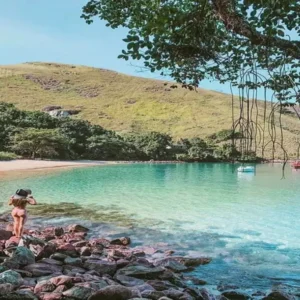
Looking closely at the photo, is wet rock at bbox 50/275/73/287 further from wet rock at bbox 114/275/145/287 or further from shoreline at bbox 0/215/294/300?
wet rock at bbox 114/275/145/287

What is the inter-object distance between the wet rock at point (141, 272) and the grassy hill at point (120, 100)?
7463 cm

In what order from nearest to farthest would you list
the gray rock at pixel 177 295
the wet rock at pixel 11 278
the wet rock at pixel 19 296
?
the wet rock at pixel 19 296, the wet rock at pixel 11 278, the gray rock at pixel 177 295

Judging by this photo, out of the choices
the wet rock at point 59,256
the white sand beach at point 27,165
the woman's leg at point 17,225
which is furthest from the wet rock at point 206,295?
the white sand beach at point 27,165

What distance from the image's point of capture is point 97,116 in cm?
10031

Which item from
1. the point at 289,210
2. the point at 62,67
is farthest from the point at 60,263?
the point at 62,67

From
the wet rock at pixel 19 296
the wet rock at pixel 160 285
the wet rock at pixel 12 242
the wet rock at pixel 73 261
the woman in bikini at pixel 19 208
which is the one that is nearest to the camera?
the wet rock at pixel 19 296

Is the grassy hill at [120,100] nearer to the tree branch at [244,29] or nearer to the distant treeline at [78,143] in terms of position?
the distant treeline at [78,143]

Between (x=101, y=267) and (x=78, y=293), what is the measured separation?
77.4 inches

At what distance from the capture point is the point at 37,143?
55.0 m

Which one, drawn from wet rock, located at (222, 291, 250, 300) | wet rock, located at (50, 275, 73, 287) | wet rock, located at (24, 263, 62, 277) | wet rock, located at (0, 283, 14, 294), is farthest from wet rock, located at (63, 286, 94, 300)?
wet rock, located at (222, 291, 250, 300)

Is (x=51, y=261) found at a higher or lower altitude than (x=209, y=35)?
lower

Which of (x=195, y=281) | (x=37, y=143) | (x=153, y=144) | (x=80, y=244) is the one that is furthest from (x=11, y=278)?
(x=153, y=144)

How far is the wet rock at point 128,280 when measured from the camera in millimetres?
7700

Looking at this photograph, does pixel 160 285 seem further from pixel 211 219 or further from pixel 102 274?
pixel 211 219
